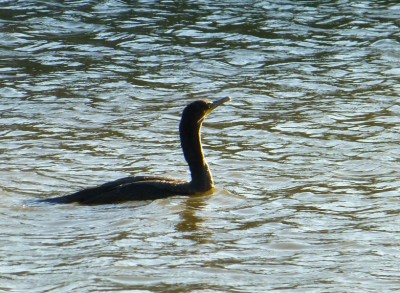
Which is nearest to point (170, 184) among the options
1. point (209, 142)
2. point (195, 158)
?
point (195, 158)

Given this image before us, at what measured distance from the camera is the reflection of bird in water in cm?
1082

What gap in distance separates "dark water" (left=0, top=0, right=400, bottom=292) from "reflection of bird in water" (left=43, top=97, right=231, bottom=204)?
12cm

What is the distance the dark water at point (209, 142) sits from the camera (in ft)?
29.2

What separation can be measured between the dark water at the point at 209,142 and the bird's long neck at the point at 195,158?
0.61 ft

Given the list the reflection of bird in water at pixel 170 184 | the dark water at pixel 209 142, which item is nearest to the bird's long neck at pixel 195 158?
the reflection of bird in water at pixel 170 184

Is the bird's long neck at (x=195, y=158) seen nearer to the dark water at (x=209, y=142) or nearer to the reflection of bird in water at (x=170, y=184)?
the reflection of bird in water at (x=170, y=184)

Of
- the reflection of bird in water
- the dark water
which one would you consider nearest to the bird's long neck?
the reflection of bird in water

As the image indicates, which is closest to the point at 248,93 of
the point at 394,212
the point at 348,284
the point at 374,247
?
the point at 394,212

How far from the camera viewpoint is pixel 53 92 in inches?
623

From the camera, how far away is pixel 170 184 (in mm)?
11172

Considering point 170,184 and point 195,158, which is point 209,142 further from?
point 170,184

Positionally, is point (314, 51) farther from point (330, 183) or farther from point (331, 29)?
point (330, 183)

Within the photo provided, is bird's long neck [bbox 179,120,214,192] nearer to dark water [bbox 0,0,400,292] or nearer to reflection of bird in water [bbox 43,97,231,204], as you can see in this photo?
reflection of bird in water [bbox 43,97,231,204]

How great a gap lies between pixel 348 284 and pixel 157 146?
17.1 feet
